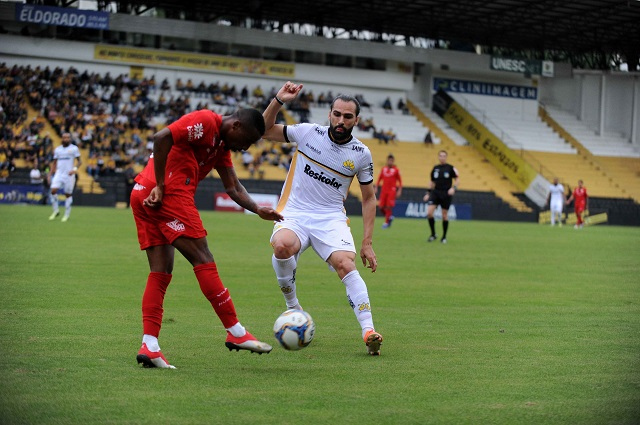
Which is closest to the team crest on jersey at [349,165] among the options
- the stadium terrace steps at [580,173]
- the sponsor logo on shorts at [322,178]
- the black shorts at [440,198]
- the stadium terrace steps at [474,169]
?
the sponsor logo on shorts at [322,178]

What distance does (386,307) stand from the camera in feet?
36.4

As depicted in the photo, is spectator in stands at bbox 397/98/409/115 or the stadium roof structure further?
spectator in stands at bbox 397/98/409/115

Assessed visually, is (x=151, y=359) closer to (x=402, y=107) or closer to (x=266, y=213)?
(x=266, y=213)

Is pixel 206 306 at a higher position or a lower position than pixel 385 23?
lower

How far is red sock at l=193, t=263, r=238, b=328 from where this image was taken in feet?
22.9

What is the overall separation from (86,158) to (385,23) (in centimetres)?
2461

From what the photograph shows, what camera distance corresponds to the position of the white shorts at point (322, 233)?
841 cm

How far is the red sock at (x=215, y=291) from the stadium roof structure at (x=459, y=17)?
1895 inches

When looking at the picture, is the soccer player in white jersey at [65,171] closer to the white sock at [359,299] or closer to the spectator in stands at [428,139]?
the white sock at [359,299]

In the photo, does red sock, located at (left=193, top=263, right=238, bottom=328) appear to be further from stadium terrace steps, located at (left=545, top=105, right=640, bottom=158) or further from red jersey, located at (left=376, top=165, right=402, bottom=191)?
stadium terrace steps, located at (left=545, top=105, right=640, bottom=158)

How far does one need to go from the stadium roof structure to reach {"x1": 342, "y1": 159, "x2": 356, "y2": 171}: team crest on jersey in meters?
46.1

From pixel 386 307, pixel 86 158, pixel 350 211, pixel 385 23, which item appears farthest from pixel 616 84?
pixel 386 307

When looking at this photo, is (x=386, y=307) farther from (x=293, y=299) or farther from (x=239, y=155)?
(x=239, y=155)

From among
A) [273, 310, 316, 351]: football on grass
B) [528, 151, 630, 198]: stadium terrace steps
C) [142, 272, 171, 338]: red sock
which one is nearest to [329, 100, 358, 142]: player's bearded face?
[273, 310, 316, 351]: football on grass
